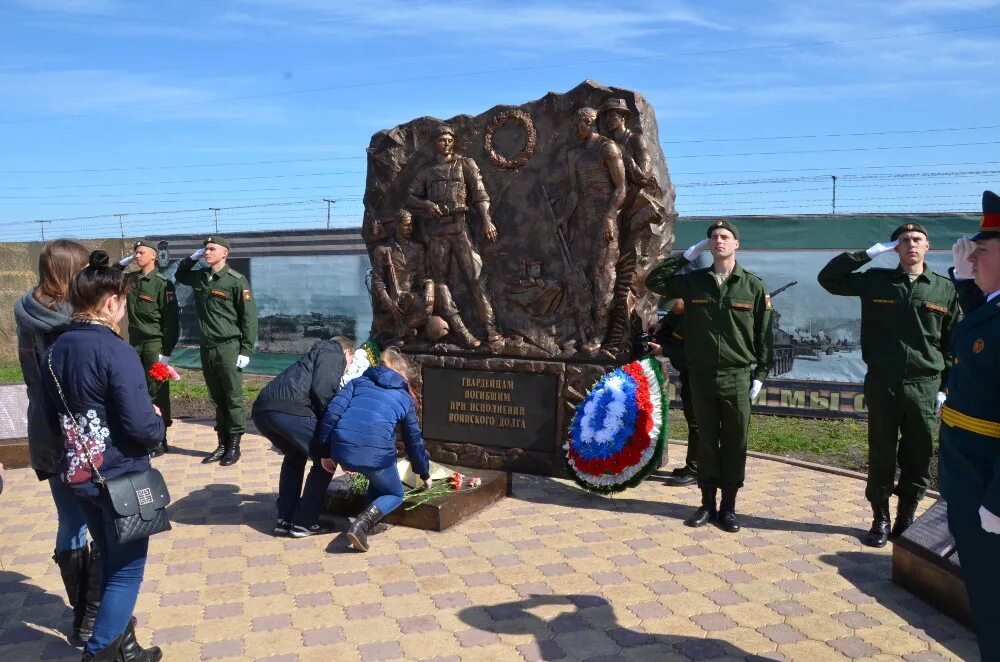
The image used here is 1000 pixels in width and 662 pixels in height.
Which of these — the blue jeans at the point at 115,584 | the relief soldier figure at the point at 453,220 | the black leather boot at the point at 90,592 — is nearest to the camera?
the blue jeans at the point at 115,584

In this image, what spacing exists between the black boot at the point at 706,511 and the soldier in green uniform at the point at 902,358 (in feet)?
3.10

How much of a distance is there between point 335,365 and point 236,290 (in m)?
2.67

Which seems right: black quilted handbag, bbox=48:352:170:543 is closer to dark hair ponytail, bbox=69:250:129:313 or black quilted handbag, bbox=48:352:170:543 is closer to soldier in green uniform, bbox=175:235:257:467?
dark hair ponytail, bbox=69:250:129:313

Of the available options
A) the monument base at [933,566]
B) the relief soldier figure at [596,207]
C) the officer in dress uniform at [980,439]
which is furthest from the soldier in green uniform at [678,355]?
the officer in dress uniform at [980,439]

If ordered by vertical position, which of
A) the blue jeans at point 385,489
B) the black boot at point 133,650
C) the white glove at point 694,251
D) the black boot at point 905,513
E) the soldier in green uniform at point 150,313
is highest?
the white glove at point 694,251

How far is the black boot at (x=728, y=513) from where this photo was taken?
5.40 meters

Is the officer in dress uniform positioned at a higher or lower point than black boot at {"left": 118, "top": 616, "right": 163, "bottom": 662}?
higher

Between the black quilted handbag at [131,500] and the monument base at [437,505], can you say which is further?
the monument base at [437,505]

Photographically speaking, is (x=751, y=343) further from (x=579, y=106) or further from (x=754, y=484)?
(x=579, y=106)

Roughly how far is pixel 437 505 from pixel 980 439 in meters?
3.28

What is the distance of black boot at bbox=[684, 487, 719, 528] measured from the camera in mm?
5500

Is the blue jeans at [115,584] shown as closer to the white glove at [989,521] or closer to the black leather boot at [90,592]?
the black leather boot at [90,592]

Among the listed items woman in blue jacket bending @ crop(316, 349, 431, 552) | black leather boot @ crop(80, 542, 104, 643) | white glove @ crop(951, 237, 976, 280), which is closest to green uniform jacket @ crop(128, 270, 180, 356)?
woman in blue jacket bending @ crop(316, 349, 431, 552)

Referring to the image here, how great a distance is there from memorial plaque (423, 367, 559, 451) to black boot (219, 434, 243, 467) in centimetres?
166
